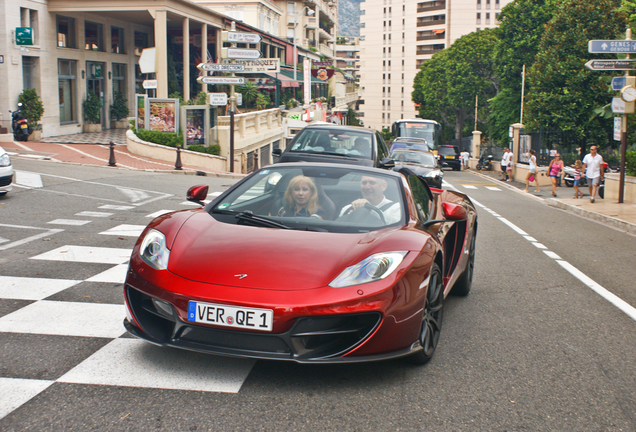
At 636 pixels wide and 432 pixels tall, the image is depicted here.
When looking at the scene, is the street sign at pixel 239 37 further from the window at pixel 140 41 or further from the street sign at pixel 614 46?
the window at pixel 140 41

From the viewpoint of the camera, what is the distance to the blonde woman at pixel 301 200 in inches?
188

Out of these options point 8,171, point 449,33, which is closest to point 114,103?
point 8,171

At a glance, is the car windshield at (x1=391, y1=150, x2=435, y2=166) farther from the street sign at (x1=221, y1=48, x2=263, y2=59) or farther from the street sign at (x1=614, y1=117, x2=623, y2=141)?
the street sign at (x1=221, y1=48, x2=263, y2=59)

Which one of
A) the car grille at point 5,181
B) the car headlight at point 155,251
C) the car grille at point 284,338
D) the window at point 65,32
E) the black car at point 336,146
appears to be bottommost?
the car grille at point 284,338

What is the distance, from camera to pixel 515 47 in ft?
153

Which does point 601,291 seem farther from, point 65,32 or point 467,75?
point 467,75

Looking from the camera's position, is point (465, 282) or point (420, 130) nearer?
point (465, 282)

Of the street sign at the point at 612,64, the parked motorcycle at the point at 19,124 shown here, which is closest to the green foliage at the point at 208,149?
the parked motorcycle at the point at 19,124

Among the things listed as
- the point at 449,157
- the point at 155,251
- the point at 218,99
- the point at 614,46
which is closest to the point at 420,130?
the point at 449,157

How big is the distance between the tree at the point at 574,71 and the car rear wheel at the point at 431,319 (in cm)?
3131

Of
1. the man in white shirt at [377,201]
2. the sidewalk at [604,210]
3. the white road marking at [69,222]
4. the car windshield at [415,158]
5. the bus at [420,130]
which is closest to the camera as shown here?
the man in white shirt at [377,201]

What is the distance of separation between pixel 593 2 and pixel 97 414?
116 feet

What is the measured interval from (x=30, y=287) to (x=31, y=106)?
23009mm

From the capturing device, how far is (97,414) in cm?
323
